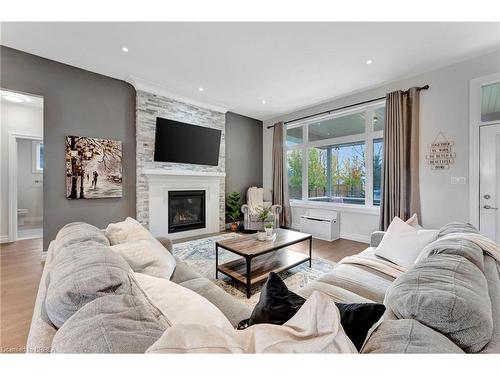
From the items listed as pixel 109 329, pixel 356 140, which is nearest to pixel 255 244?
pixel 109 329

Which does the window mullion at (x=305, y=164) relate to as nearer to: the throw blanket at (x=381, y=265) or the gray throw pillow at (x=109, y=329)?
the throw blanket at (x=381, y=265)

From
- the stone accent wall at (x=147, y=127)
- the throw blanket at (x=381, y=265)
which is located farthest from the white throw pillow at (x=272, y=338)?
the stone accent wall at (x=147, y=127)

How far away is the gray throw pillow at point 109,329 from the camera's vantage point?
530 millimetres

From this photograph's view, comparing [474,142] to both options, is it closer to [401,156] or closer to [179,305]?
[401,156]

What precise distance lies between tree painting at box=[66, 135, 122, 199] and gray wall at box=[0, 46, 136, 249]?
86mm

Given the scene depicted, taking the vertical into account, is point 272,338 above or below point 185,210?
above

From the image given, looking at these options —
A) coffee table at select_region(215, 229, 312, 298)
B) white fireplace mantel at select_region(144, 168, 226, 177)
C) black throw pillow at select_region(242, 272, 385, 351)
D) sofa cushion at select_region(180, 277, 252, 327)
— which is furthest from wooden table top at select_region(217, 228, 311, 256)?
white fireplace mantel at select_region(144, 168, 226, 177)

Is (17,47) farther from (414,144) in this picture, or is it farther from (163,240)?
(414,144)

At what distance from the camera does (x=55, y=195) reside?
3.05m

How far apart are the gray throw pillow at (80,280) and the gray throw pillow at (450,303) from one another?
0.98 metres

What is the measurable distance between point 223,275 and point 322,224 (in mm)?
2401

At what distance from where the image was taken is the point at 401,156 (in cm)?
339

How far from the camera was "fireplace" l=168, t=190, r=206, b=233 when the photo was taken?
4133mm

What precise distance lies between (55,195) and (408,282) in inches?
157
